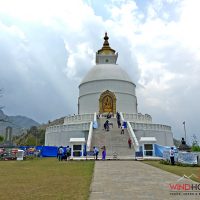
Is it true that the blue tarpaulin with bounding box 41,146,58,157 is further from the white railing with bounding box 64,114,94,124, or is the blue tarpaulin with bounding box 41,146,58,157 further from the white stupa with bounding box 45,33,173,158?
the white railing with bounding box 64,114,94,124

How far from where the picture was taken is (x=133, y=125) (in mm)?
29938

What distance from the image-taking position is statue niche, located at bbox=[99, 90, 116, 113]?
120ft

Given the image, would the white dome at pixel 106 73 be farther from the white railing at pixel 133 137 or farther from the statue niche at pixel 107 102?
the white railing at pixel 133 137

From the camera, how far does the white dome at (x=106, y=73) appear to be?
128 feet

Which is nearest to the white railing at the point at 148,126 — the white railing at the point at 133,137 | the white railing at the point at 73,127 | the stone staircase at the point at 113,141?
the white railing at the point at 133,137

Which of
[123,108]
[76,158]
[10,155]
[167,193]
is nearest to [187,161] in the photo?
[76,158]

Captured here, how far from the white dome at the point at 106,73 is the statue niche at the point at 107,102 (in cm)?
278

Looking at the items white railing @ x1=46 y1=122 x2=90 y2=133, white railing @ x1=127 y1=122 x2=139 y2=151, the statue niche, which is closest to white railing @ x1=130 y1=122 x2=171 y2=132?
white railing @ x1=127 y1=122 x2=139 y2=151

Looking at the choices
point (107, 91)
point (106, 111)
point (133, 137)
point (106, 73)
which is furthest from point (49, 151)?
point (106, 73)

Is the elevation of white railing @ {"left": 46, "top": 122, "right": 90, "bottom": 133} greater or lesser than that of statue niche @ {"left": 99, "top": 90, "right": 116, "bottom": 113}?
lesser

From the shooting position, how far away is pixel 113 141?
1015 inches

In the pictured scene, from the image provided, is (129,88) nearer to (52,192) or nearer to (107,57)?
(107,57)

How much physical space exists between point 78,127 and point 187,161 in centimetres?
1568

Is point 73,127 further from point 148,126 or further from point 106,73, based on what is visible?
point 106,73
